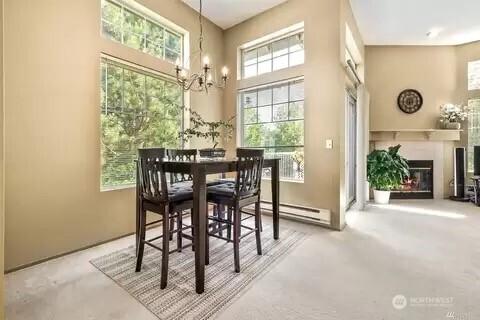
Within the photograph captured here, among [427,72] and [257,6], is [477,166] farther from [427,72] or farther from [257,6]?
[257,6]

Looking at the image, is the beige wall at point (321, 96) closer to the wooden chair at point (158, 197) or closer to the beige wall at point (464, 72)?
the wooden chair at point (158, 197)

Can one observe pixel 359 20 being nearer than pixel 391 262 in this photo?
No

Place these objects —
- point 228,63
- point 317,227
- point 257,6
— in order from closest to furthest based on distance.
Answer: point 317,227 < point 257,6 < point 228,63

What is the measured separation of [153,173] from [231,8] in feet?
10.2

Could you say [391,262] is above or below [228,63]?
below

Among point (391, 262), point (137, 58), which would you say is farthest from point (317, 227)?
point (137, 58)

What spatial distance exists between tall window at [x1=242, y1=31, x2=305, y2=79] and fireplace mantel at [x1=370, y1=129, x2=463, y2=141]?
9.58 ft

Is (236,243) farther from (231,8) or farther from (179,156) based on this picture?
(231,8)

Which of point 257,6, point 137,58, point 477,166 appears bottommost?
point 477,166

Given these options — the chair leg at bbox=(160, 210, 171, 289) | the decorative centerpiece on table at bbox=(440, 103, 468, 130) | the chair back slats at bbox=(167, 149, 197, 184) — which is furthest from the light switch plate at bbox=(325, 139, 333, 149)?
the decorative centerpiece on table at bbox=(440, 103, 468, 130)

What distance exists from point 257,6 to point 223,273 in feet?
12.3

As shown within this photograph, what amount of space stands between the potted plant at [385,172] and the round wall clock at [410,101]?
1213 mm

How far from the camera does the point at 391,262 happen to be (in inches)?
90.7

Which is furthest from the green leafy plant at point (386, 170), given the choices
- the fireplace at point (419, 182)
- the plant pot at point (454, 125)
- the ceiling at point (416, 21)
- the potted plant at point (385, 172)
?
the ceiling at point (416, 21)
